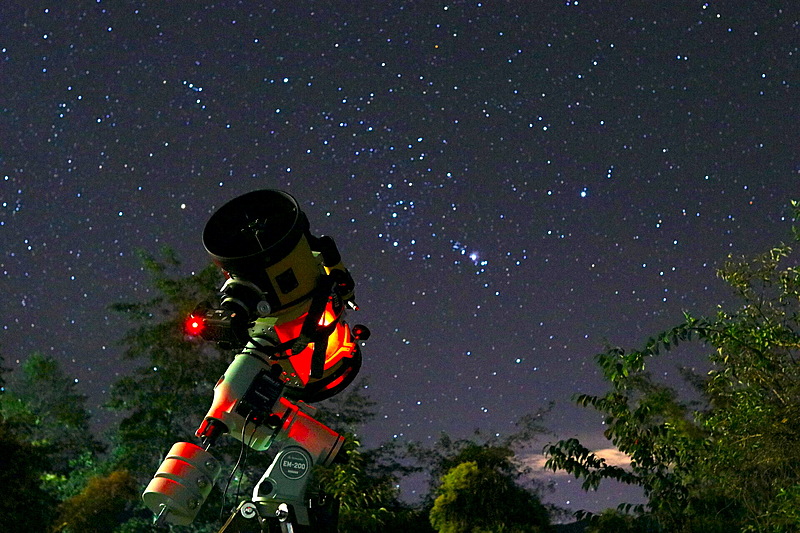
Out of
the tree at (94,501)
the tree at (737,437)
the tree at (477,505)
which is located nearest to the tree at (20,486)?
the tree at (94,501)

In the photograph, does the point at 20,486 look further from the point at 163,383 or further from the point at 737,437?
the point at 737,437

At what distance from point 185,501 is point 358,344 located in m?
Answer: 1.21

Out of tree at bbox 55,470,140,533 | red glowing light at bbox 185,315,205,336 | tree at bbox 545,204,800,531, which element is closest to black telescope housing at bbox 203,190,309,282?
red glowing light at bbox 185,315,205,336

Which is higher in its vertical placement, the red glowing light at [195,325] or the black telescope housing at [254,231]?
the black telescope housing at [254,231]

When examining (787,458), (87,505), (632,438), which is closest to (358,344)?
(632,438)

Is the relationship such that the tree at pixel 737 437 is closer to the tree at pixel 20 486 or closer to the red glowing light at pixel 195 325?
the red glowing light at pixel 195 325

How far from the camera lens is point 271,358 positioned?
3256mm

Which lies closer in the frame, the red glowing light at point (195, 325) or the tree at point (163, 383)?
the red glowing light at point (195, 325)

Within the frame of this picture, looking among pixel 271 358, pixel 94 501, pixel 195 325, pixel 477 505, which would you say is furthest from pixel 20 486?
pixel 271 358

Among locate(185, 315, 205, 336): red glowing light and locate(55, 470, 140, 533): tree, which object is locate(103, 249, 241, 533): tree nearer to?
locate(55, 470, 140, 533): tree

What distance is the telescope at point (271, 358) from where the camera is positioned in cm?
295

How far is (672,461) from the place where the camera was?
242 inches

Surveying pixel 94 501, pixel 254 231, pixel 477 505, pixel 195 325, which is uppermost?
pixel 477 505

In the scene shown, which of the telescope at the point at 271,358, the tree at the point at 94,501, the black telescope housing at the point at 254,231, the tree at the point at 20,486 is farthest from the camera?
the tree at the point at 94,501
